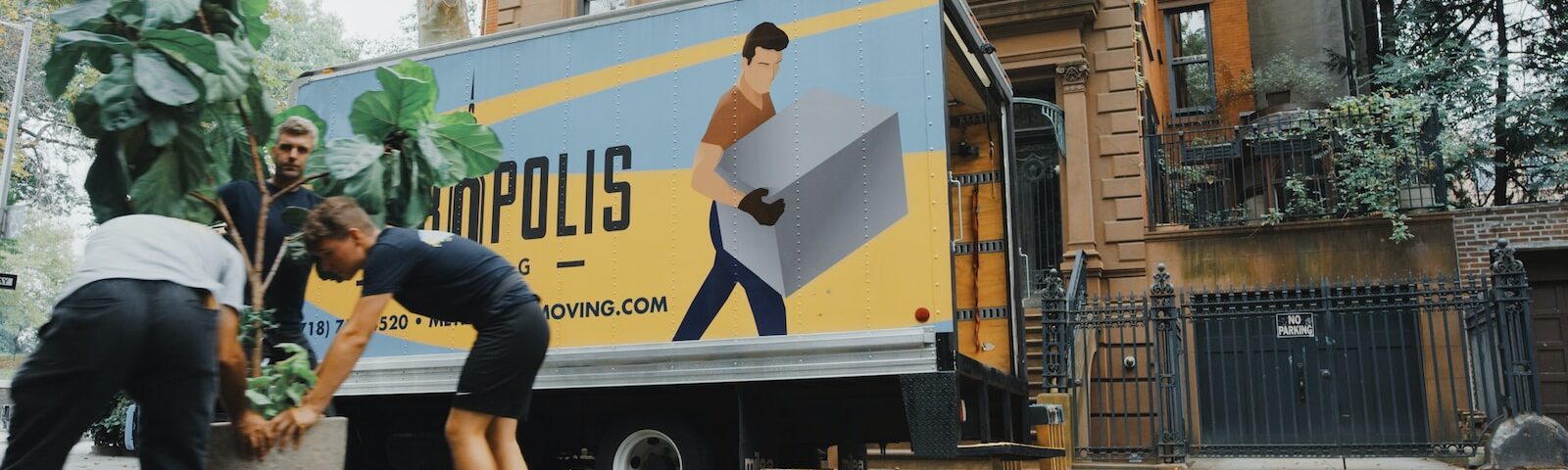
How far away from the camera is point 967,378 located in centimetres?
652

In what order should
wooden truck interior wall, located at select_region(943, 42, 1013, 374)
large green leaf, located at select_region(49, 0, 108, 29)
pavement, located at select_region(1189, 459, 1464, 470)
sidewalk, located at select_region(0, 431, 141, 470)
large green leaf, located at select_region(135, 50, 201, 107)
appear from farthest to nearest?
sidewalk, located at select_region(0, 431, 141, 470) < pavement, located at select_region(1189, 459, 1464, 470) < wooden truck interior wall, located at select_region(943, 42, 1013, 374) < large green leaf, located at select_region(49, 0, 108, 29) < large green leaf, located at select_region(135, 50, 201, 107)

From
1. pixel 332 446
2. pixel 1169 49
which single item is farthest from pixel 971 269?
pixel 1169 49

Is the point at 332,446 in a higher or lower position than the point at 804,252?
lower

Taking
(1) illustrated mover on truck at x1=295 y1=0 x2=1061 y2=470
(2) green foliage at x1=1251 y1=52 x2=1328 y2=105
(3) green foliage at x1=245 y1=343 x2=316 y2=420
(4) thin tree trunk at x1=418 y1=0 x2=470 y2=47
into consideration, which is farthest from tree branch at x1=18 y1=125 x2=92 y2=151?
(3) green foliage at x1=245 y1=343 x2=316 y2=420

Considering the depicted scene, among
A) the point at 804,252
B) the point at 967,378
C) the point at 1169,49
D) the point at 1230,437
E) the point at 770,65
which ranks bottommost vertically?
the point at 1230,437

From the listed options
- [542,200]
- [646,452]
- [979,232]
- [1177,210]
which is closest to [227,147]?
[542,200]

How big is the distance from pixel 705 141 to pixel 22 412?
402cm

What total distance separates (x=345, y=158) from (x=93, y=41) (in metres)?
1.01

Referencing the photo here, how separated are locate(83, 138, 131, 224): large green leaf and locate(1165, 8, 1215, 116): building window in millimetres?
17817

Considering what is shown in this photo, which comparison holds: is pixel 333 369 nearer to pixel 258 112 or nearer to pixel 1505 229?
pixel 258 112

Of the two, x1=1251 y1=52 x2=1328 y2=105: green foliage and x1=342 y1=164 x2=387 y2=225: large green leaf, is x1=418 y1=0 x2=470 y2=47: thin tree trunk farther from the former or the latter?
x1=1251 y1=52 x2=1328 y2=105: green foliage

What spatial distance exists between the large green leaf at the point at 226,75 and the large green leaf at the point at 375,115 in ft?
1.89

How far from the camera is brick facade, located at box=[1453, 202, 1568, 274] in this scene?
12938mm

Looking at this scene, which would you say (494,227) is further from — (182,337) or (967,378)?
(182,337)
